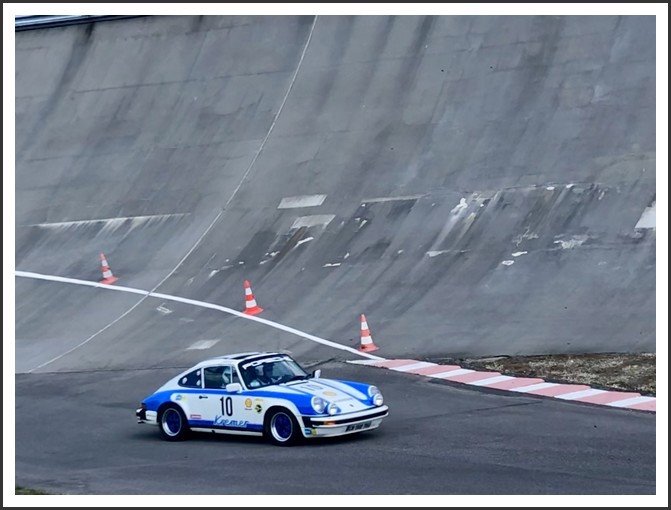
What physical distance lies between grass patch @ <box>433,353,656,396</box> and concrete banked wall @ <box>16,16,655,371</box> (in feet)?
1.37

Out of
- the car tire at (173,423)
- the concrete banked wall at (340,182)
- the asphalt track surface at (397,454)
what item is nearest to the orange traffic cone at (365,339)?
the concrete banked wall at (340,182)

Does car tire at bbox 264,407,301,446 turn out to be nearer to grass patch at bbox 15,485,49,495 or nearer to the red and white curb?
grass patch at bbox 15,485,49,495

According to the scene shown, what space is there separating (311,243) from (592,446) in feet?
36.9

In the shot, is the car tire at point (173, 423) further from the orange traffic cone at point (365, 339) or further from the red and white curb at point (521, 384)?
the orange traffic cone at point (365, 339)

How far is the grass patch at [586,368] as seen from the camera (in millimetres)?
15750

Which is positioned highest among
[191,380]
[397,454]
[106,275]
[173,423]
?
[106,275]

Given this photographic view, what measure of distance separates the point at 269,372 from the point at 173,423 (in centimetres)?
160

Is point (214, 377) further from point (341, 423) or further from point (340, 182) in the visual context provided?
point (340, 182)

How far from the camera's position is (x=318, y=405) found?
44.3 ft

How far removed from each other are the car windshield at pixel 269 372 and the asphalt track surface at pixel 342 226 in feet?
2.54

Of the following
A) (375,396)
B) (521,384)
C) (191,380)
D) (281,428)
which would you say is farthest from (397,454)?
(521,384)

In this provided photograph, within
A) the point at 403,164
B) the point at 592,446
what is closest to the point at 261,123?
the point at 403,164

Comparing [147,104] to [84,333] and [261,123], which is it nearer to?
[261,123]

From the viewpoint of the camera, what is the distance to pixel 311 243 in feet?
76.7
